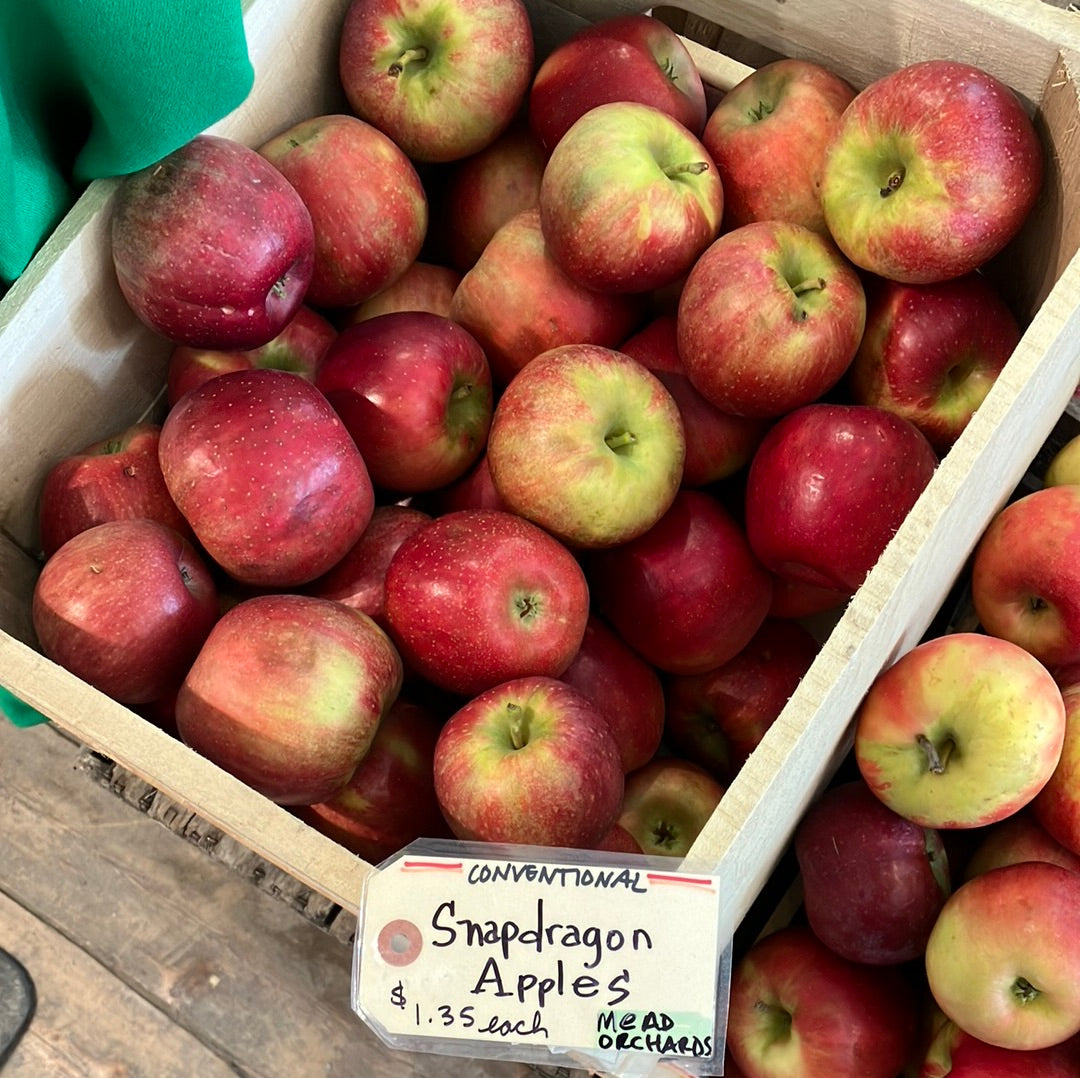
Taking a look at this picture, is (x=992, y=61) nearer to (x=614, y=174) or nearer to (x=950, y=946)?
(x=614, y=174)

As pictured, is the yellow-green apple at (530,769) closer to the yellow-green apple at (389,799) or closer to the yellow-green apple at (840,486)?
the yellow-green apple at (389,799)

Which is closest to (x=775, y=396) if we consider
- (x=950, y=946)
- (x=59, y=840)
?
(x=950, y=946)

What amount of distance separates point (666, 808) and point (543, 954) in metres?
0.37

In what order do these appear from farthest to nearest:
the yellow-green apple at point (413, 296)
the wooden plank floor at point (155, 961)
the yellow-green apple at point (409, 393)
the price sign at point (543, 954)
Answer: the wooden plank floor at point (155, 961)
the yellow-green apple at point (413, 296)
the yellow-green apple at point (409, 393)
the price sign at point (543, 954)

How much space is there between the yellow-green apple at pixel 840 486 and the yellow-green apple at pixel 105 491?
495 millimetres

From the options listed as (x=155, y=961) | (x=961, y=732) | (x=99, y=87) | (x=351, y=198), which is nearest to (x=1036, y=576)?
(x=961, y=732)

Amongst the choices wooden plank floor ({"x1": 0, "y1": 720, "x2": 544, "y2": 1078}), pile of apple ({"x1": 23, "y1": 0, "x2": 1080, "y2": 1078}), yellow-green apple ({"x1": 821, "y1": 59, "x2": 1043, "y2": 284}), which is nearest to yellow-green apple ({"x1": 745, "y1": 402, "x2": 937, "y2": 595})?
pile of apple ({"x1": 23, "y1": 0, "x2": 1080, "y2": 1078})

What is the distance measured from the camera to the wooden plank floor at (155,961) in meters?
1.26

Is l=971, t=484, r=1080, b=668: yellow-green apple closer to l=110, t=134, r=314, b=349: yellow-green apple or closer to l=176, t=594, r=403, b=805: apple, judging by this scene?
l=176, t=594, r=403, b=805: apple

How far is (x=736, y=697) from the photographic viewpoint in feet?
3.27

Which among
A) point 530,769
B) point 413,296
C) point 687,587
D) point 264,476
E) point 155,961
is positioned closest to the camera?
point 530,769

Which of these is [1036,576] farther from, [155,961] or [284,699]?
[155,961]

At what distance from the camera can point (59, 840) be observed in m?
1.40

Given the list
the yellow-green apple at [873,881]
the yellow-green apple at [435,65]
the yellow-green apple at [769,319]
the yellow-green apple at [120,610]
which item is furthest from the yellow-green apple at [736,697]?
the yellow-green apple at [435,65]
